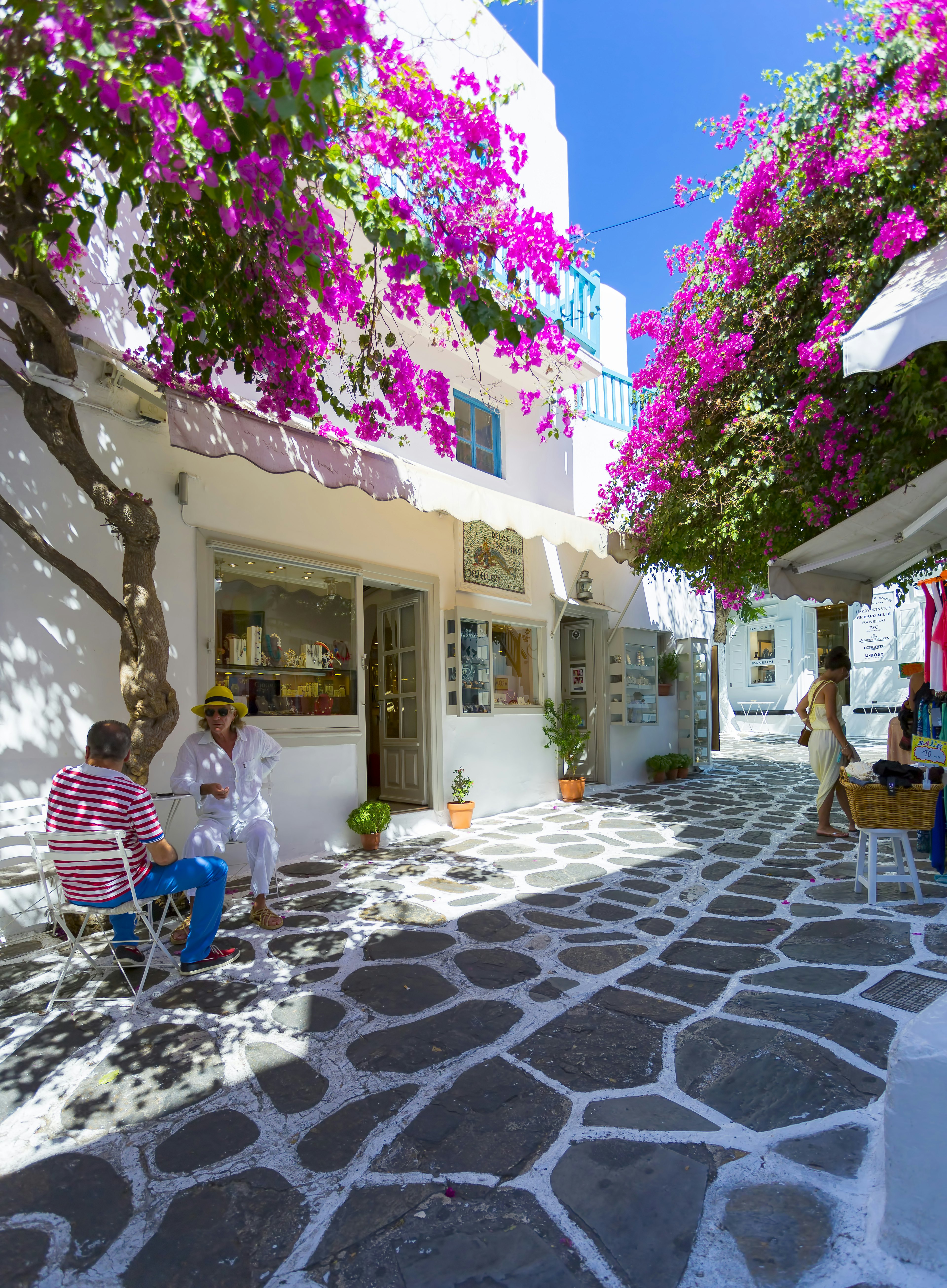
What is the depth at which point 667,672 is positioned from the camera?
12.7 m

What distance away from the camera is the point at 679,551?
25.5ft

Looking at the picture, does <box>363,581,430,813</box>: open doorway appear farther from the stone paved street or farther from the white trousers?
the stone paved street

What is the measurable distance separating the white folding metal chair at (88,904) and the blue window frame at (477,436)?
21.2 feet

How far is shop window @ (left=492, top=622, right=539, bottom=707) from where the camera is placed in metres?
9.29

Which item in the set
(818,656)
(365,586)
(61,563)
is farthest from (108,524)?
(818,656)

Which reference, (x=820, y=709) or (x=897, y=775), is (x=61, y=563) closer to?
(x=897, y=775)

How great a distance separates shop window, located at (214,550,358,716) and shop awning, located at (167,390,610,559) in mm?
1151

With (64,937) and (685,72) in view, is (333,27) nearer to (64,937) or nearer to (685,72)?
(64,937)

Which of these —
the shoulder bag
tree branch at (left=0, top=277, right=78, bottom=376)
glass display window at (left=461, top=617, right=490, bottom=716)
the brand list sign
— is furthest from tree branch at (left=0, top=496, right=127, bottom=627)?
the brand list sign

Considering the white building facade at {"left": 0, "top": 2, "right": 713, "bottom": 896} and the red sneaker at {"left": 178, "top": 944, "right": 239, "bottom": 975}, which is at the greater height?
the white building facade at {"left": 0, "top": 2, "right": 713, "bottom": 896}

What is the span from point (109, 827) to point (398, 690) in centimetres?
533

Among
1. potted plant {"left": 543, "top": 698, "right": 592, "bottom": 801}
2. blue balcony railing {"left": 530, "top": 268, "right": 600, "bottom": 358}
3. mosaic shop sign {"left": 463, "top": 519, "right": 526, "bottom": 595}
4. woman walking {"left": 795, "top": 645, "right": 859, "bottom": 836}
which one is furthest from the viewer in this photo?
blue balcony railing {"left": 530, "top": 268, "right": 600, "bottom": 358}

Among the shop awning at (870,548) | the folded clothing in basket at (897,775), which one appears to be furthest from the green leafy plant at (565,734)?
the folded clothing in basket at (897,775)

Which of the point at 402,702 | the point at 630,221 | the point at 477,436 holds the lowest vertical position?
the point at 402,702
